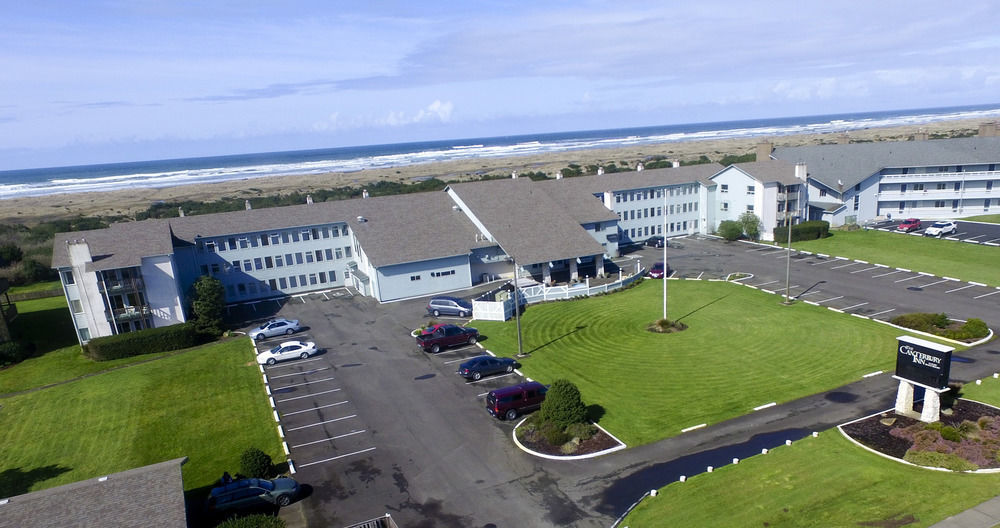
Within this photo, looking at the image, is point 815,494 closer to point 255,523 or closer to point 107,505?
point 255,523

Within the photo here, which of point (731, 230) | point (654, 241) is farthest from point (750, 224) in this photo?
point (654, 241)

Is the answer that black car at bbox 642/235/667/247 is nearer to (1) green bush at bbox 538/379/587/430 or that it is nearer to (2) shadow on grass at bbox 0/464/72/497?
(1) green bush at bbox 538/379/587/430

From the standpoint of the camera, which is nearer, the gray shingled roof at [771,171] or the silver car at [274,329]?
the silver car at [274,329]

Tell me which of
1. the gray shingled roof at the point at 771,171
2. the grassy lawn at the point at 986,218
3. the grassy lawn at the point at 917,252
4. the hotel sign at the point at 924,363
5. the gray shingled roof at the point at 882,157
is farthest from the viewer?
the gray shingled roof at the point at 882,157

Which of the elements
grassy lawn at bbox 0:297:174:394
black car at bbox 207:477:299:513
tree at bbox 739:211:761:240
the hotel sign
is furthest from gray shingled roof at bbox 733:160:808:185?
grassy lawn at bbox 0:297:174:394

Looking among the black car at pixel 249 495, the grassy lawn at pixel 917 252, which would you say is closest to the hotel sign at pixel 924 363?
the black car at pixel 249 495

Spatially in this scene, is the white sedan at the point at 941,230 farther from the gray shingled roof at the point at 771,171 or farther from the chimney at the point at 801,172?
the gray shingled roof at the point at 771,171
